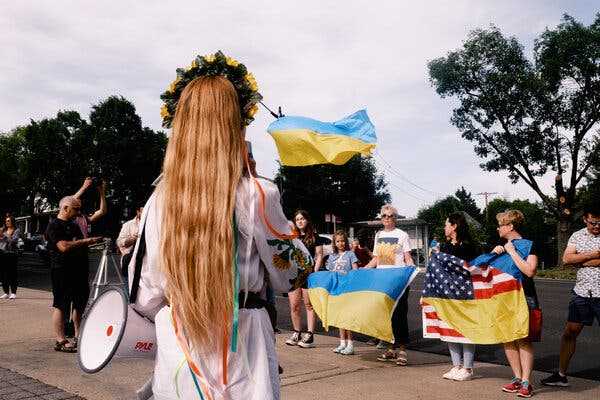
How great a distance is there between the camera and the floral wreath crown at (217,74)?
249 centimetres

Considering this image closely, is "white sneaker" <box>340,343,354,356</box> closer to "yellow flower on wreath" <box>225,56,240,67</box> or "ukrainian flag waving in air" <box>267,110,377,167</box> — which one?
"ukrainian flag waving in air" <box>267,110,377,167</box>

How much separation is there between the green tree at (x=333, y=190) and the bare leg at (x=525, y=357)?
4366 centimetres

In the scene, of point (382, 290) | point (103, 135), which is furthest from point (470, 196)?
point (382, 290)

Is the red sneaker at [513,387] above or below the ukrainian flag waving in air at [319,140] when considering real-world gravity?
below

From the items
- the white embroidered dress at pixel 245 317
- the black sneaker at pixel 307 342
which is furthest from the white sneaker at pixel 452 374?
the white embroidered dress at pixel 245 317

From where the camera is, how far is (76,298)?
7.09m

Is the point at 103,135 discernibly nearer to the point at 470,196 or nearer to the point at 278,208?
the point at 278,208

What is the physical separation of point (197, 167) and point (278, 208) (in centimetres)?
33

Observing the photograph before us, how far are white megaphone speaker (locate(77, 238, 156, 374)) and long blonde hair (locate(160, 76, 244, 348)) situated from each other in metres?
0.32

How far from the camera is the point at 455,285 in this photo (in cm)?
588

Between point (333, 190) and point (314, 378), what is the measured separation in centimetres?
4668

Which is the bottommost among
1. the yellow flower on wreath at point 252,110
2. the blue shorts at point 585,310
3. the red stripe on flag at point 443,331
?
the red stripe on flag at point 443,331

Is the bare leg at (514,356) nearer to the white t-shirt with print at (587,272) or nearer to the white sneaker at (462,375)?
the white sneaker at (462,375)

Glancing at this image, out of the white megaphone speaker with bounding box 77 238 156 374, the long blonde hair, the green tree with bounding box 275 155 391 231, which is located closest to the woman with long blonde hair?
the long blonde hair
